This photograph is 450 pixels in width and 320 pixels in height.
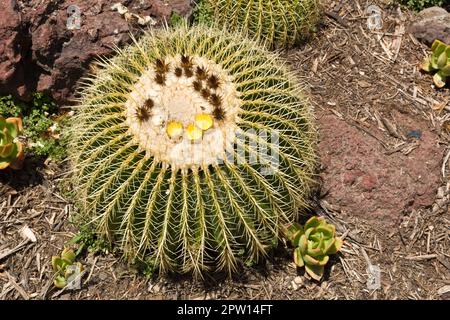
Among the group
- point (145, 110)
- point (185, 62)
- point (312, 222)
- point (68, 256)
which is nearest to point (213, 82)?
point (185, 62)

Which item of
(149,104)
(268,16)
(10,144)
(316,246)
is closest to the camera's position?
(149,104)

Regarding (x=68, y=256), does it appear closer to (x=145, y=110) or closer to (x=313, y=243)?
(x=145, y=110)

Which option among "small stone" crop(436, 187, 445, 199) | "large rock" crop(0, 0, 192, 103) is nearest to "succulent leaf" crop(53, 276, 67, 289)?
"large rock" crop(0, 0, 192, 103)

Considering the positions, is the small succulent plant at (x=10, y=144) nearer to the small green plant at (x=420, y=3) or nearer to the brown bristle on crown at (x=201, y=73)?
the brown bristle on crown at (x=201, y=73)

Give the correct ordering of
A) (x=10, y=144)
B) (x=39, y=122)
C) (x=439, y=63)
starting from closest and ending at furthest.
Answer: (x=10, y=144) < (x=39, y=122) < (x=439, y=63)

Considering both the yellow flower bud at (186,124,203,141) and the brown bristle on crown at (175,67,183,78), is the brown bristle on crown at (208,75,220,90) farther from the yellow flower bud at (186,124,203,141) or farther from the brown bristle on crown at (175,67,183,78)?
the yellow flower bud at (186,124,203,141)

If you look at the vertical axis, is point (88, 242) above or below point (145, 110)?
below

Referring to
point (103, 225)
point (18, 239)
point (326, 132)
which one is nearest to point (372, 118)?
point (326, 132)
